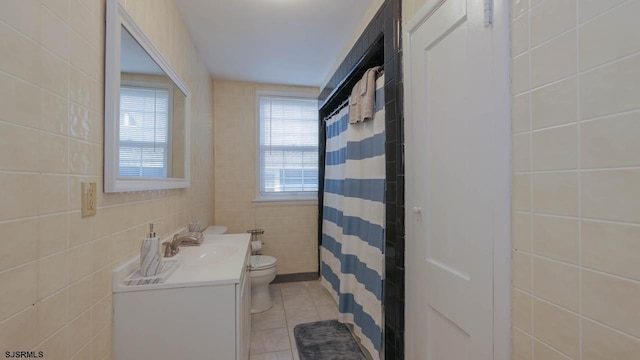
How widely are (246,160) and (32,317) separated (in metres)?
2.58

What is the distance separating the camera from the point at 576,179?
0.62 m

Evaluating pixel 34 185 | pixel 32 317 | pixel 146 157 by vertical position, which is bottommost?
pixel 32 317

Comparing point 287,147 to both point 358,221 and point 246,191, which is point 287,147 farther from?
point 358,221

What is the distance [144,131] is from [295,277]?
2.50 metres

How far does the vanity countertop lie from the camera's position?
1.07 meters

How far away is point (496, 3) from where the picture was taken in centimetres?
83

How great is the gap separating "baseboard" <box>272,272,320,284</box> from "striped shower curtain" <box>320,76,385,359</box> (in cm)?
47

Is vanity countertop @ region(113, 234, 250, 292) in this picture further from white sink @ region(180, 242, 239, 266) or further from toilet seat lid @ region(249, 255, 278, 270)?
toilet seat lid @ region(249, 255, 278, 270)

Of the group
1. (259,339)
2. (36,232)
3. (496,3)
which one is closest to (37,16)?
(36,232)

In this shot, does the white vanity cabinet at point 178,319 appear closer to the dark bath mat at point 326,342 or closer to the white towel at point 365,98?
the dark bath mat at point 326,342

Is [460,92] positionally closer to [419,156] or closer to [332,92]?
[419,156]

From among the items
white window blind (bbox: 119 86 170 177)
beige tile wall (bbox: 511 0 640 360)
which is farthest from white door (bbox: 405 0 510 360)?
white window blind (bbox: 119 86 170 177)

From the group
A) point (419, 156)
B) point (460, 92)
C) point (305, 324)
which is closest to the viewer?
point (460, 92)

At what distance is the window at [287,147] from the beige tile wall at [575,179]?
2.68m
